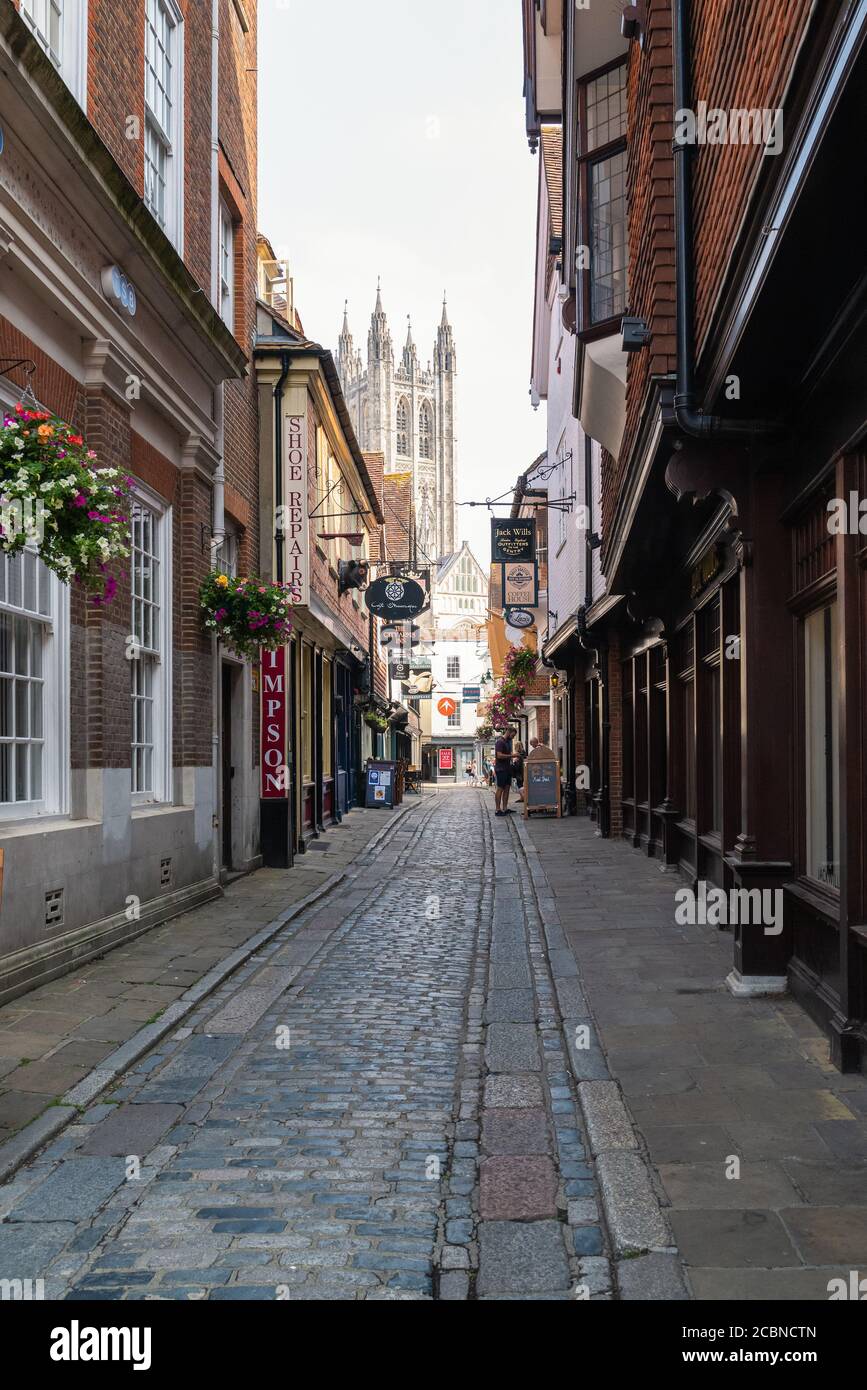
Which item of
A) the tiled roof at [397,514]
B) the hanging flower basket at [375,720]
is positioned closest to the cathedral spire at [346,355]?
the tiled roof at [397,514]

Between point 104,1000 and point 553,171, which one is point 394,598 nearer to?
point 553,171

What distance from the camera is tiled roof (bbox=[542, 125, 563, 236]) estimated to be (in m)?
23.4

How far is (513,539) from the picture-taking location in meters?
25.5

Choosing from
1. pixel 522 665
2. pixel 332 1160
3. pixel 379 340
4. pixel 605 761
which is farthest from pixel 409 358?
pixel 332 1160

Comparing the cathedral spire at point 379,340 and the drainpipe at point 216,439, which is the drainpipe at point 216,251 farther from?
the cathedral spire at point 379,340

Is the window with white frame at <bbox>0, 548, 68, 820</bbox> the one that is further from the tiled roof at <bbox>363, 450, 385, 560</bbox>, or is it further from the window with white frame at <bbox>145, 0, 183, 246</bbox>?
the tiled roof at <bbox>363, 450, 385, 560</bbox>

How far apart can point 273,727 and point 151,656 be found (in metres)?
4.08

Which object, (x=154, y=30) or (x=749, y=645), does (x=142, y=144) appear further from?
(x=749, y=645)

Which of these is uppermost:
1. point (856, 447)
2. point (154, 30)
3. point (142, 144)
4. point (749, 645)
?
point (154, 30)

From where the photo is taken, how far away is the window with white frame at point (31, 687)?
7738 mm

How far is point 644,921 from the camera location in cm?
1017

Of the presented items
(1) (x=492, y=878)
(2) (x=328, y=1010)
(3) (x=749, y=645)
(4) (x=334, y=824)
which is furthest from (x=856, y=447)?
(4) (x=334, y=824)

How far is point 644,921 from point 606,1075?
4522 millimetres

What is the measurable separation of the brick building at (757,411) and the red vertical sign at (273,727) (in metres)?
4.74
